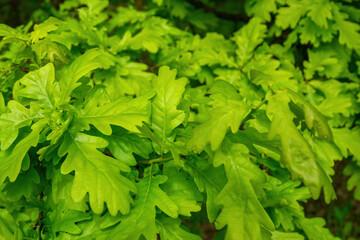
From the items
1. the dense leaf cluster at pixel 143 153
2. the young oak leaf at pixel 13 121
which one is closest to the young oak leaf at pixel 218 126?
the dense leaf cluster at pixel 143 153

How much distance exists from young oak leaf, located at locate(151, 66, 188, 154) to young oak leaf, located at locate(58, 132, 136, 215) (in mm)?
259

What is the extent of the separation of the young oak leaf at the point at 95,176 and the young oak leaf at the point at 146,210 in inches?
3.1

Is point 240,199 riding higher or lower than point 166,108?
lower

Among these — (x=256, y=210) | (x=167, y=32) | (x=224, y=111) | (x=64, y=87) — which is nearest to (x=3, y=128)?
(x=64, y=87)

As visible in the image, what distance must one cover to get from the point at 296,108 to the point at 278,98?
11 cm

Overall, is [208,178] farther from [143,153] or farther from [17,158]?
[17,158]

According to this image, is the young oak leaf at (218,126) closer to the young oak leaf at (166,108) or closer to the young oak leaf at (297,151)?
the young oak leaf at (297,151)

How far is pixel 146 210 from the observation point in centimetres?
116

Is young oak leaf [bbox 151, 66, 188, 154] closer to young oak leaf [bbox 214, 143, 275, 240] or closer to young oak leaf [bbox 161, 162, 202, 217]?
young oak leaf [bbox 161, 162, 202, 217]

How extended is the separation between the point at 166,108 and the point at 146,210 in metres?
0.43

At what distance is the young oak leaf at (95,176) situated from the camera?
42.3 inches

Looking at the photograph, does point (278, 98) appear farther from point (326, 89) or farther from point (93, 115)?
point (326, 89)

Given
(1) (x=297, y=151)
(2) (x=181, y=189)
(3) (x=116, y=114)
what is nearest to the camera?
(1) (x=297, y=151)

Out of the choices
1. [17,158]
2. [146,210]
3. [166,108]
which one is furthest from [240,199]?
[17,158]
